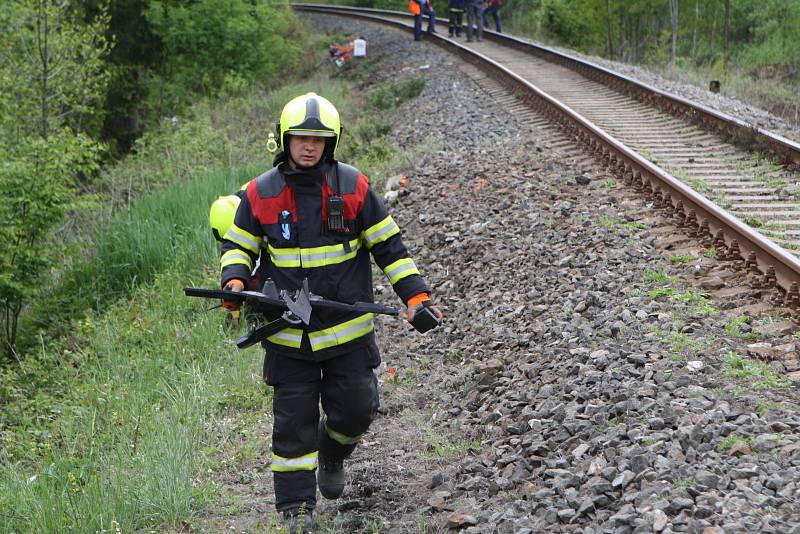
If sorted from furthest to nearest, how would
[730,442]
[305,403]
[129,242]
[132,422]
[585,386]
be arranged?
[129,242] < [132,422] < [585,386] < [305,403] < [730,442]

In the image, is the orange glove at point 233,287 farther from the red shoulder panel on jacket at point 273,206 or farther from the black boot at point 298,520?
the black boot at point 298,520

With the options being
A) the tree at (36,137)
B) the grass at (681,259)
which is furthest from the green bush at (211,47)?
the grass at (681,259)

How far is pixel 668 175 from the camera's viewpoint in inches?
312

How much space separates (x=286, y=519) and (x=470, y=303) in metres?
3.01

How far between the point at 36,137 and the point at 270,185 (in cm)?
1224

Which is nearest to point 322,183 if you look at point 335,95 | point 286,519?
point 286,519

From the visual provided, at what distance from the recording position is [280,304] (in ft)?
12.4

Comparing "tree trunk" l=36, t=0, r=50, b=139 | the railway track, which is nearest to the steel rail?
the railway track

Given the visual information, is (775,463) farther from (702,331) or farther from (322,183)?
(322,183)

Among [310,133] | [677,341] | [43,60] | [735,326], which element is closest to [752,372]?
[677,341]

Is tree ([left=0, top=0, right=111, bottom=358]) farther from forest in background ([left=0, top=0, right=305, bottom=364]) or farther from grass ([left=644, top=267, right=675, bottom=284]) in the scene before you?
grass ([left=644, top=267, right=675, bottom=284])

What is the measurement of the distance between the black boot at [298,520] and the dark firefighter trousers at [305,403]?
0.03 m

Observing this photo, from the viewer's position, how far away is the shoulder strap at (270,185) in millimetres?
3920

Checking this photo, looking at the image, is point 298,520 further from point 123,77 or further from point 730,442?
point 123,77
